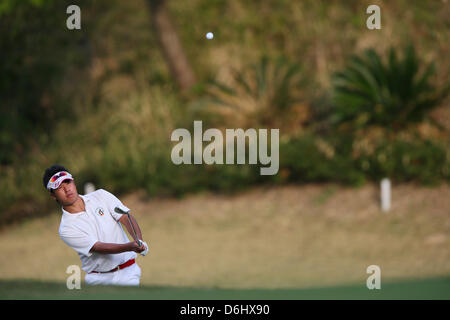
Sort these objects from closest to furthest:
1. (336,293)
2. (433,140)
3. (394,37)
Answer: (336,293), (433,140), (394,37)

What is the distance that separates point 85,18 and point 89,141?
4.64m

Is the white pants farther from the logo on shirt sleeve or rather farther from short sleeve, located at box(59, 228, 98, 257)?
the logo on shirt sleeve

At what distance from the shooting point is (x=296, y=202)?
14.5 m

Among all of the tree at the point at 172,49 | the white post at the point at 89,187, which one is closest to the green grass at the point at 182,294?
the white post at the point at 89,187

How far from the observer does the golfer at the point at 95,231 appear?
4844 mm

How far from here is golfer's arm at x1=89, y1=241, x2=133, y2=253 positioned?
4699 millimetres

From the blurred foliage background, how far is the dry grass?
50cm

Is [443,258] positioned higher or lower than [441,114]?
lower

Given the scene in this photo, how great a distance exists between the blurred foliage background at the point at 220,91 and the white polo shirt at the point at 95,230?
367 inches

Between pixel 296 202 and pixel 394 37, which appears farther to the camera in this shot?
pixel 394 37

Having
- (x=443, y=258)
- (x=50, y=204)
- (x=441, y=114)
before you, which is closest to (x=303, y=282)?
(x=443, y=258)

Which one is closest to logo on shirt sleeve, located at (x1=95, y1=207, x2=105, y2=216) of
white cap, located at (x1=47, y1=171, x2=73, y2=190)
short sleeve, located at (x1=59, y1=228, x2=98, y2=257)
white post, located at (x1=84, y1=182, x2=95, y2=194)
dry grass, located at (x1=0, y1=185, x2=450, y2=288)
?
short sleeve, located at (x1=59, y1=228, x2=98, y2=257)

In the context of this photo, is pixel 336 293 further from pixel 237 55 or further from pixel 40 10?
pixel 40 10

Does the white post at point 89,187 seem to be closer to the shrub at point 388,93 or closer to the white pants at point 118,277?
the shrub at point 388,93
